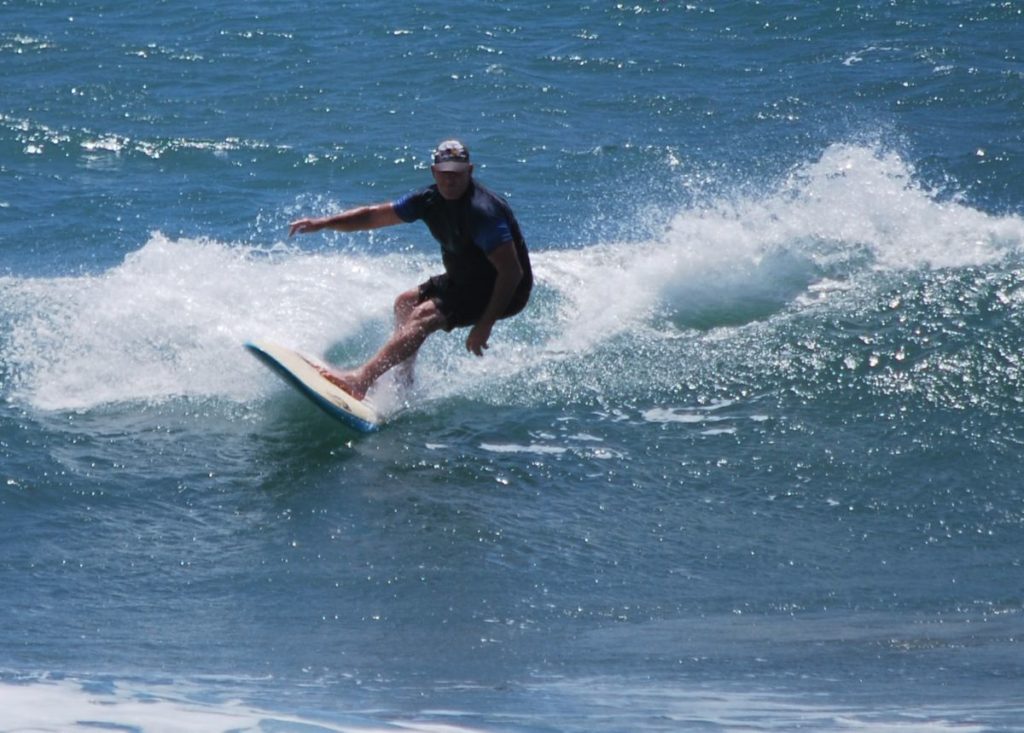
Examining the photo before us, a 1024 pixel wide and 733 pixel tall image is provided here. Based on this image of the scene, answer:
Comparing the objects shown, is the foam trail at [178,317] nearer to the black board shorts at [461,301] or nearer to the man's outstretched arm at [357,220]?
the man's outstretched arm at [357,220]

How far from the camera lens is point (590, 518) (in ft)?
22.3

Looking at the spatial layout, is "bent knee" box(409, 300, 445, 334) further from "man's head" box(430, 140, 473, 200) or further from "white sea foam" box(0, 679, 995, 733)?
"white sea foam" box(0, 679, 995, 733)

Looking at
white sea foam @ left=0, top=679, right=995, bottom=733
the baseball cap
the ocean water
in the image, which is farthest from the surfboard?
white sea foam @ left=0, top=679, right=995, bottom=733

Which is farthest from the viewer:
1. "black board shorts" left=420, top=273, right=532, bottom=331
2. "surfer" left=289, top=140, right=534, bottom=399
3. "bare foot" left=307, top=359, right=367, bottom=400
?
"bare foot" left=307, top=359, right=367, bottom=400

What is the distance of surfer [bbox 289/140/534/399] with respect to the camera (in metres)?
7.36

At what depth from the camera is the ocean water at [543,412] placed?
16.3 ft

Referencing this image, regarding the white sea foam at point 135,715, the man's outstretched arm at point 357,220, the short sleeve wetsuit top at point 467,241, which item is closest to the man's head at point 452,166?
the short sleeve wetsuit top at point 467,241

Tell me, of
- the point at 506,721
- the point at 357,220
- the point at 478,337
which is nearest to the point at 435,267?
the point at 357,220

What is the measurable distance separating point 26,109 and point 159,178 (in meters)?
2.58

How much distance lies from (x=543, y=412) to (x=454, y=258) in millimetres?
1015

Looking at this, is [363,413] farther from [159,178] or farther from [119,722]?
[159,178]

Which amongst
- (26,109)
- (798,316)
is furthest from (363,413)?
(26,109)

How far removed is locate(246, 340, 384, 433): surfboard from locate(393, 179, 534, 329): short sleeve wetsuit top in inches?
25.8

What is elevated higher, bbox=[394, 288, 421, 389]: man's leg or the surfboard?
bbox=[394, 288, 421, 389]: man's leg
